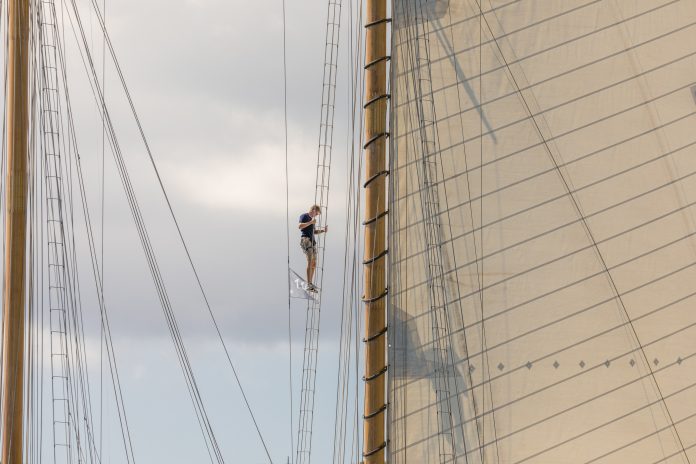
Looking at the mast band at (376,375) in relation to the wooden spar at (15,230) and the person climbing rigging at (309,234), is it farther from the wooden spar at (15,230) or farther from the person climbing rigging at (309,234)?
the wooden spar at (15,230)

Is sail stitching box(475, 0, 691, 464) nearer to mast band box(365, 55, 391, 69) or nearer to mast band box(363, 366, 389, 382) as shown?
mast band box(365, 55, 391, 69)

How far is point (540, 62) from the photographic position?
22609 mm

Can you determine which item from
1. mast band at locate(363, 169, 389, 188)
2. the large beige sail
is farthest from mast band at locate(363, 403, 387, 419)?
mast band at locate(363, 169, 389, 188)

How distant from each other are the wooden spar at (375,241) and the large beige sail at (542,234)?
0.18 meters

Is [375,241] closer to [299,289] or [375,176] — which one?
[375,176]

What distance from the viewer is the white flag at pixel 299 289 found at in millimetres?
23016

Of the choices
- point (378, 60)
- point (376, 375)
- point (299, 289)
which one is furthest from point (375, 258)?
point (378, 60)

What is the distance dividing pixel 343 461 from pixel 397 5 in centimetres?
675

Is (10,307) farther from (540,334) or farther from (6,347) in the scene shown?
(540,334)

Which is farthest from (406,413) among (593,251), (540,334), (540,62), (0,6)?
(0,6)

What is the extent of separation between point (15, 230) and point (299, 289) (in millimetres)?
4436

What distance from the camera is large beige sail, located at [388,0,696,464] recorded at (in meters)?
21.6

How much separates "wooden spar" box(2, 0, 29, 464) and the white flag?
411 cm

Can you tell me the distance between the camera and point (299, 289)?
2305 cm
